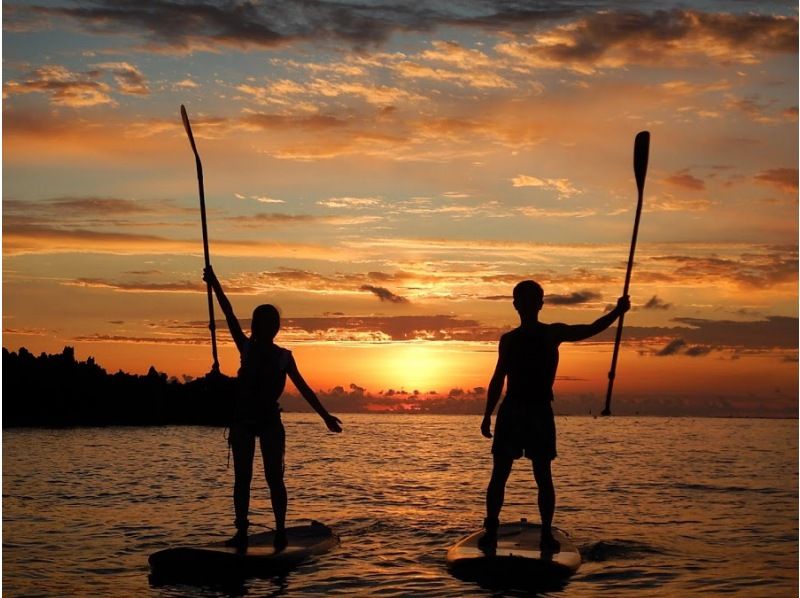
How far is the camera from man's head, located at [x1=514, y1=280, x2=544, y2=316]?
11203mm

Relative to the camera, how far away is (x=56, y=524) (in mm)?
18656

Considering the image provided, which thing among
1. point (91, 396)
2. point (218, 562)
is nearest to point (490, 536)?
point (218, 562)

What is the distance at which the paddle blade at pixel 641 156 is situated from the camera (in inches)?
483

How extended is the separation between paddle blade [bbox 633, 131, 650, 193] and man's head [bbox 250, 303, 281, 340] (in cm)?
462

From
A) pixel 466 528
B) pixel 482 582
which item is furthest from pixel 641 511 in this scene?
pixel 482 582

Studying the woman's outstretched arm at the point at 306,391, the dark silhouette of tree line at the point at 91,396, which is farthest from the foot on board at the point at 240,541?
the dark silhouette of tree line at the point at 91,396

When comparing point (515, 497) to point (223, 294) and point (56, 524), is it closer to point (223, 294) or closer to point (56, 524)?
point (56, 524)

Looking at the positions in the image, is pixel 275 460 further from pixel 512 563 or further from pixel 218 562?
pixel 512 563

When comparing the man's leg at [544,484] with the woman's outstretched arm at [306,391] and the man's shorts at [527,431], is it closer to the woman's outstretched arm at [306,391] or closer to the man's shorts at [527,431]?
the man's shorts at [527,431]

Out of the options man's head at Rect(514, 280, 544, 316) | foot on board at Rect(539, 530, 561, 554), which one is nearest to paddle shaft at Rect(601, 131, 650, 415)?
man's head at Rect(514, 280, 544, 316)

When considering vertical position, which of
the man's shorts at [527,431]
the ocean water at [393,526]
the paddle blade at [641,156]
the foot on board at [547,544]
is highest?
the paddle blade at [641,156]

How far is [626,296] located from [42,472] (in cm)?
2894

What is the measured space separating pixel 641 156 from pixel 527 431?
12.0 ft

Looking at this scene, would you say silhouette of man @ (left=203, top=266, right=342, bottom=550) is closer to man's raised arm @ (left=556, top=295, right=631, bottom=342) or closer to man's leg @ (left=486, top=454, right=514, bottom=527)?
man's leg @ (left=486, top=454, right=514, bottom=527)
